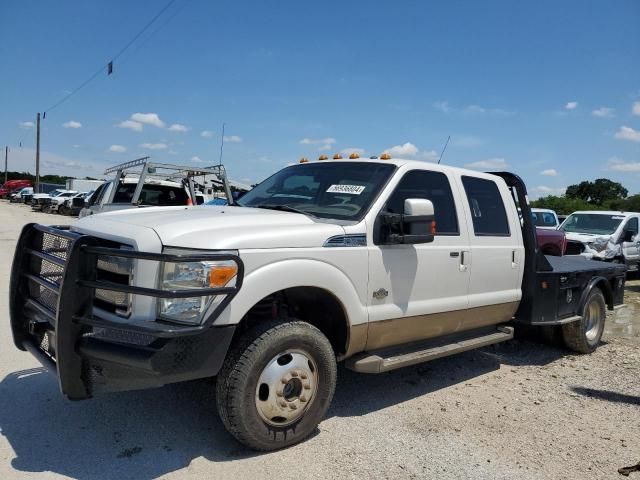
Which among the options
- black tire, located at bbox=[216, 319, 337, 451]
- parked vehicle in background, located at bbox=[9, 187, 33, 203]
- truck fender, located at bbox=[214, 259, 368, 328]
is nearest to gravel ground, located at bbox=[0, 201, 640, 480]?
black tire, located at bbox=[216, 319, 337, 451]

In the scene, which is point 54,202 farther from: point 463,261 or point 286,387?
point 286,387

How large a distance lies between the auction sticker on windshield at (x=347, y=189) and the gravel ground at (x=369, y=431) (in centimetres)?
171

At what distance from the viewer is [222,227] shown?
3.23 m

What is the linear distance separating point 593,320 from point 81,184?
4938 centimetres

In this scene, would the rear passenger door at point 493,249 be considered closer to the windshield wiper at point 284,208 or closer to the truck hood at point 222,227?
the windshield wiper at point 284,208

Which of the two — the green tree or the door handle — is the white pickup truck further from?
the green tree

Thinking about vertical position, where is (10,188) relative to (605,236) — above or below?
above

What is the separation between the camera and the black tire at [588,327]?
5.96m

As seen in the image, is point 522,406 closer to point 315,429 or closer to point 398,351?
point 398,351

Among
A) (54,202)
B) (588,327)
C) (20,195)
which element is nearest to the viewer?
(588,327)

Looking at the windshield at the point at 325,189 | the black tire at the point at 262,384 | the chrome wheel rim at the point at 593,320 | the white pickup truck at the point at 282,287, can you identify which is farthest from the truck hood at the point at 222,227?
the chrome wheel rim at the point at 593,320

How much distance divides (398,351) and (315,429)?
36.6 inches

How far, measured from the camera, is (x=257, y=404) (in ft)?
10.6

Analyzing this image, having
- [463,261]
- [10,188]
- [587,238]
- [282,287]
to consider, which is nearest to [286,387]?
[282,287]
